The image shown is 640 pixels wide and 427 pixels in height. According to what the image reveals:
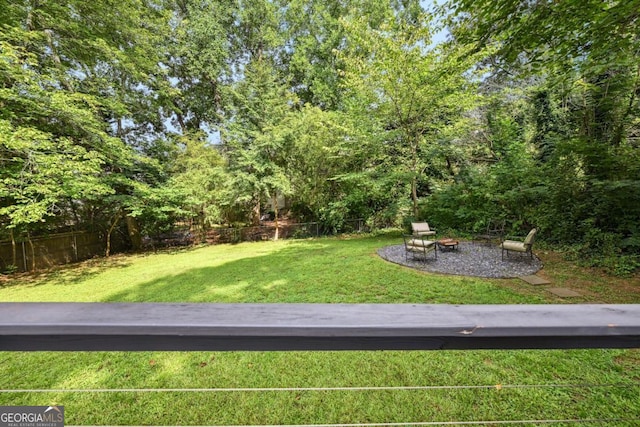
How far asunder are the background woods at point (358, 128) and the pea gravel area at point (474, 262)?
1648 mm

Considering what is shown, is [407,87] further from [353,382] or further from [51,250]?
[51,250]

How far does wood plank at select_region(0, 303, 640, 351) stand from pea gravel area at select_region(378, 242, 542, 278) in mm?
5404

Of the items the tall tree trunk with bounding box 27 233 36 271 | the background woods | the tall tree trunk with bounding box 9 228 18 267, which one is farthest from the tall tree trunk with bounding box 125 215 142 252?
the tall tree trunk with bounding box 9 228 18 267

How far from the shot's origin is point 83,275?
812 centimetres

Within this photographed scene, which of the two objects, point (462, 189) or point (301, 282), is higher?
point (462, 189)

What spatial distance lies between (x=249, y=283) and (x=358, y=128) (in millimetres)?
8008

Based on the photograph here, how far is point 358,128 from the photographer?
35.7 ft

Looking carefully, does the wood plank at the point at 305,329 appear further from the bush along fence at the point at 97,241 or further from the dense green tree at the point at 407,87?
the bush along fence at the point at 97,241

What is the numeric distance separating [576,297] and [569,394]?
292 centimetres

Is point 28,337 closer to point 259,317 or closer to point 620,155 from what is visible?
point 259,317

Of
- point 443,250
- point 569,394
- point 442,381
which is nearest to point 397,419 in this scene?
point 442,381

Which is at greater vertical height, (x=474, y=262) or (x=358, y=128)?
(x=358, y=128)

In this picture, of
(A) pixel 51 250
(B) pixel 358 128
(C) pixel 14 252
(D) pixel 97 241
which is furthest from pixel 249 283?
(D) pixel 97 241

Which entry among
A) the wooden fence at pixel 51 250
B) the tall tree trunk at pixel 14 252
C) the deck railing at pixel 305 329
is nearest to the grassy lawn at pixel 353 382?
the deck railing at pixel 305 329
